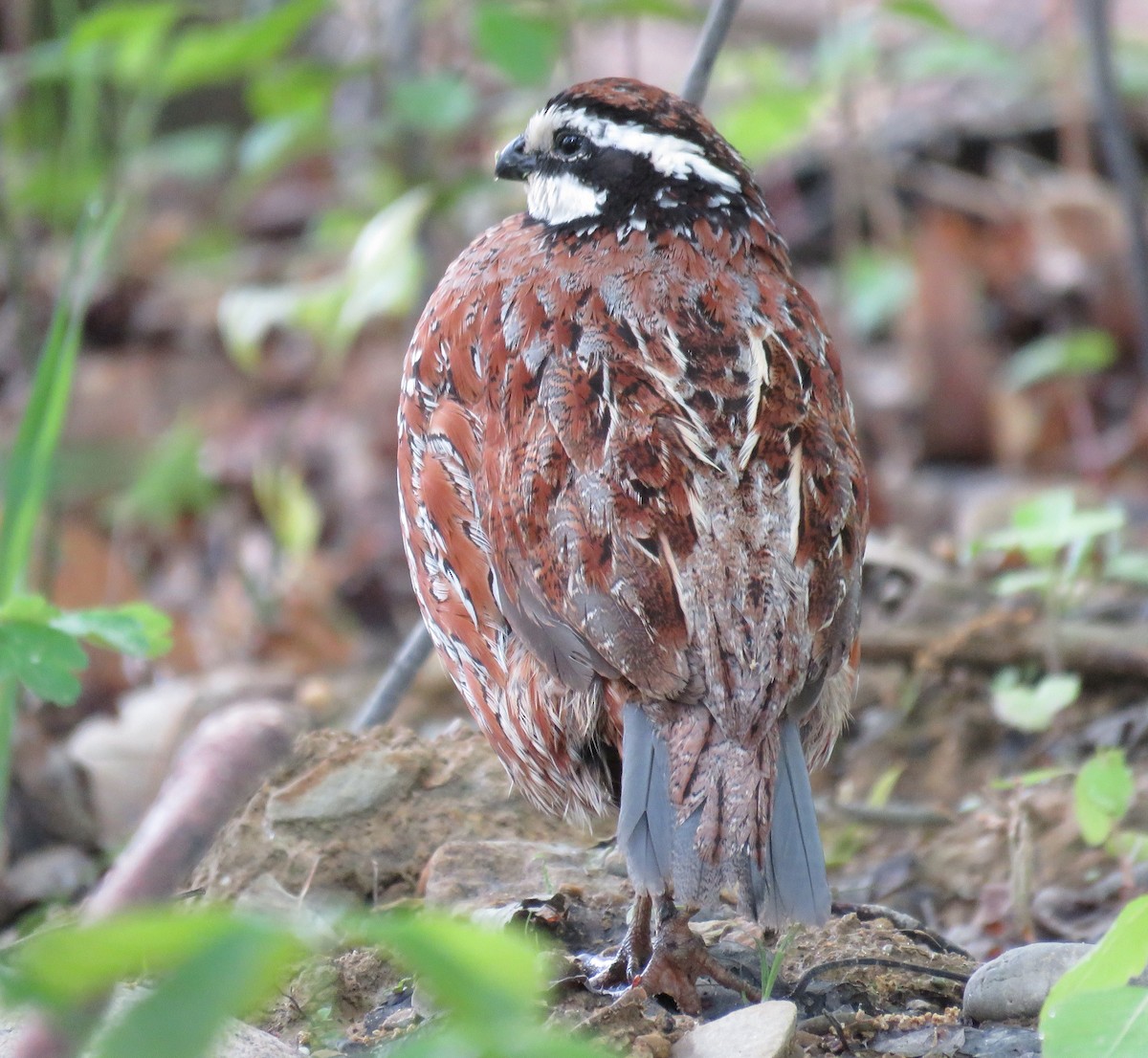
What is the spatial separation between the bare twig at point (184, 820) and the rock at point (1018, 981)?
1.63 metres

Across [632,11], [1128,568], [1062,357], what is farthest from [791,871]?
[1062,357]

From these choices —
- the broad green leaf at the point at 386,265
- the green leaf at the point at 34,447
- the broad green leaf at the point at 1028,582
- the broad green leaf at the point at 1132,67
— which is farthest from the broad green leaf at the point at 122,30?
the broad green leaf at the point at 1132,67

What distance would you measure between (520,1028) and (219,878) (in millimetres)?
2344

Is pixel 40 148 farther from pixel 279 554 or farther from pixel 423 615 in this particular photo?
pixel 423 615

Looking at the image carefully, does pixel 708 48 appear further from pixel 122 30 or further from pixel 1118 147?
pixel 1118 147

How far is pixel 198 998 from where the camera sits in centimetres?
105

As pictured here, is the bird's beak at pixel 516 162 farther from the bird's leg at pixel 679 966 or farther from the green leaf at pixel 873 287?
the green leaf at pixel 873 287

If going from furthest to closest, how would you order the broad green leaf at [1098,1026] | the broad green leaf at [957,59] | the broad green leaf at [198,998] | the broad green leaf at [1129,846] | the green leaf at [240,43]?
the broad green leaf at [957,59] < the green leaf at [240,43] < the broad green leaf at [1129,846] < the broad green leaf at [1098,1026] < the broad green leaf at [198,998]

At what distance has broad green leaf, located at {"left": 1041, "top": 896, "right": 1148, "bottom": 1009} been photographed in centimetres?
200

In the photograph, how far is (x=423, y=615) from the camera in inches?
130

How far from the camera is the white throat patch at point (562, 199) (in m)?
3.30

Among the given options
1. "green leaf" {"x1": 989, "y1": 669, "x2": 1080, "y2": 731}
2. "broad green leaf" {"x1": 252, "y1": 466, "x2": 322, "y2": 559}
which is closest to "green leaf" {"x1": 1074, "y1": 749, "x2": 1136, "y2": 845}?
"green leaf" {"x1": 989, "y1": 669, "x2": 1080, "y2": 731}

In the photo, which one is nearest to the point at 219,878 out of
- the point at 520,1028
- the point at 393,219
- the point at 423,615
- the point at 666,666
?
the point at 423,615

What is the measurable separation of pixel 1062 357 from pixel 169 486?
401cm
